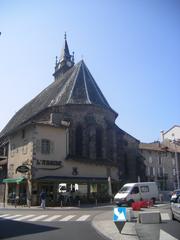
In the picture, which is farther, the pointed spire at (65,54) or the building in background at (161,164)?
the pointed spire at (65,54)

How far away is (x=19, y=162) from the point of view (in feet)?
Result: 101

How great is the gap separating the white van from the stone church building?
548 cm

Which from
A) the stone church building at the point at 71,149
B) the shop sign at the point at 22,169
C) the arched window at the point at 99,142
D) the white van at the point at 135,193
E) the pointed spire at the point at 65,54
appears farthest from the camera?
the pointed spire at the point at 65,54

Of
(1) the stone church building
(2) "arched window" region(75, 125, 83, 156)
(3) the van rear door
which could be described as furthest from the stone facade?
(3) the van rear door

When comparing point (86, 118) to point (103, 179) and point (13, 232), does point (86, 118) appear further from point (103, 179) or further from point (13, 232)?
point (13, 232)

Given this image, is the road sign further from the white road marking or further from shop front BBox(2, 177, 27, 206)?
shop front BBox(2, 177, 27, 206)

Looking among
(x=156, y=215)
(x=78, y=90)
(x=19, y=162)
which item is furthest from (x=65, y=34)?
(x=156, y=215)

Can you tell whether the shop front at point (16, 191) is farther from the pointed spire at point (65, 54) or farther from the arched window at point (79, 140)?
the pointed spire at point (65, 54)

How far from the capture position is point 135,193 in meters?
23.5

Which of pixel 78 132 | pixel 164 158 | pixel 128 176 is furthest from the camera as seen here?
pixel 164 158

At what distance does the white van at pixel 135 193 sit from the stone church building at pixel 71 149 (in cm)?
548

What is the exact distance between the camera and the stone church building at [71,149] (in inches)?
1133

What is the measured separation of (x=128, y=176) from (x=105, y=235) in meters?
31.4

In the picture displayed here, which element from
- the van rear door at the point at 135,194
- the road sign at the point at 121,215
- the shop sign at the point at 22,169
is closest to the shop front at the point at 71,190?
the shop sign at the point at 22,169
